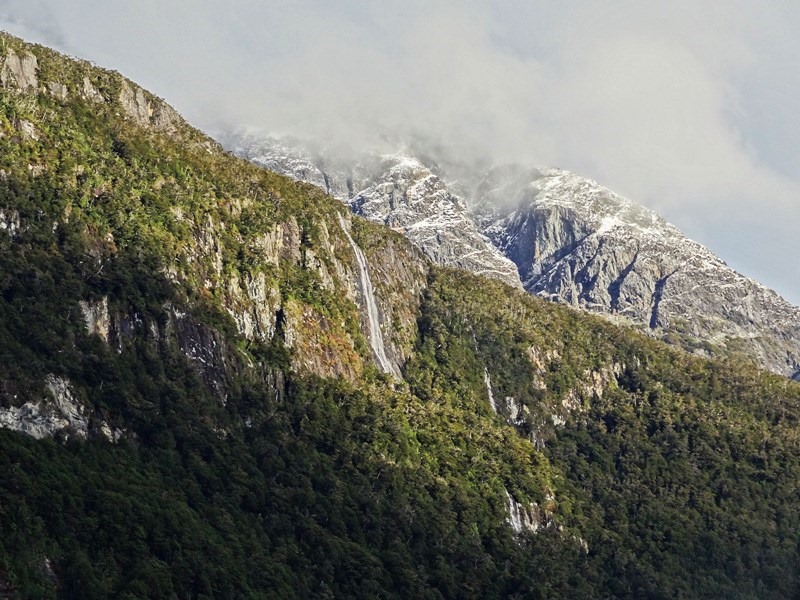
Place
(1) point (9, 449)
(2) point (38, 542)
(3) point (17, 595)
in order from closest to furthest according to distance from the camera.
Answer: (3) point (17, 595)
(2) point (38, 542)
(1) point (9, 449)

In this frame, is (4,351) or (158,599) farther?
(4,351)

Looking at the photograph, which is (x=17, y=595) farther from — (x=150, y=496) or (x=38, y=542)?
(x=150, y=496)

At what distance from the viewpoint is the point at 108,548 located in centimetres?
17612

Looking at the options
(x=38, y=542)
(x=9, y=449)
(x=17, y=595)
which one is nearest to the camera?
(x=17, y=595)

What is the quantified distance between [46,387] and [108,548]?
36808mm

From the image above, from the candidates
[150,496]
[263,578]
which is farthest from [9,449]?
[263,578]

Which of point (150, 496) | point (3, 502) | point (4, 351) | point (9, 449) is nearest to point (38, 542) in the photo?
point (3, 502)

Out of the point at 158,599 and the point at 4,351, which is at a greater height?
the point at 4,351

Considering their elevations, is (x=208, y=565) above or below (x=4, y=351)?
below

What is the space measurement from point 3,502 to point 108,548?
18.7m

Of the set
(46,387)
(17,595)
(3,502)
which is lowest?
(17,595)

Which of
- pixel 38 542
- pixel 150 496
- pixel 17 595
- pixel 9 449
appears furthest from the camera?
pixel 150 496

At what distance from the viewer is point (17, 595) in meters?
153

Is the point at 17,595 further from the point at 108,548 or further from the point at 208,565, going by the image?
the point at 208,565
